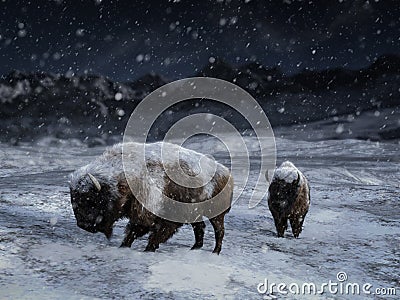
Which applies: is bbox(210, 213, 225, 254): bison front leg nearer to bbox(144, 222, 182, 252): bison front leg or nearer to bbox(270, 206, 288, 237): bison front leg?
bbox(144, 222, 182, 252): bison front leg

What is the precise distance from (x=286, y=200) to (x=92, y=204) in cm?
587

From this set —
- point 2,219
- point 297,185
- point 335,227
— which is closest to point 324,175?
point 335,227

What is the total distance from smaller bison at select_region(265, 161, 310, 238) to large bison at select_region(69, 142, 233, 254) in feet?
11.3

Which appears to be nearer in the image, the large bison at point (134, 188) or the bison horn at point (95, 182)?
the bison horn at point (95, 182)

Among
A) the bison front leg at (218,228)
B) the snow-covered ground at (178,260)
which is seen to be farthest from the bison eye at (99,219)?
the bison front leg at (218,228)

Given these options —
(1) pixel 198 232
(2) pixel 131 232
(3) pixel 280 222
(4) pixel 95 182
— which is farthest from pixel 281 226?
(4) pixel 95 182

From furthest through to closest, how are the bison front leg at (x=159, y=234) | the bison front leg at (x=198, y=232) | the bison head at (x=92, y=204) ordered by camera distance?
the bison front leg at (x=198, y=232) < the bison front leg at (x=159, y=234) < the bison head at (x=92, y=204)

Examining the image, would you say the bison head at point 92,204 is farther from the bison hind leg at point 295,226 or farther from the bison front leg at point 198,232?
the bison hind leg at point 295,226

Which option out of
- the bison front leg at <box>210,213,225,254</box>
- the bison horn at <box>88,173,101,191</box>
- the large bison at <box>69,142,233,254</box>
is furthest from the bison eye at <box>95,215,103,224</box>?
the bison front leg at <box>210,213,225,254</box>

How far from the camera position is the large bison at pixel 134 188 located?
6.31 m

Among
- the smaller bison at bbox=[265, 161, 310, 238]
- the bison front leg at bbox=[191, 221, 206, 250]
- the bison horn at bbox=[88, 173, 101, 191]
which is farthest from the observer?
the smaller bison at bbox=[265, 161, 310, 238]

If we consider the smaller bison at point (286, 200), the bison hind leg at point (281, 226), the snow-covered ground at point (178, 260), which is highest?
the smaller bison at point (286, 200)

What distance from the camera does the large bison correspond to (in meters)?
6.31

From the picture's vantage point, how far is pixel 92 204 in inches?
250
